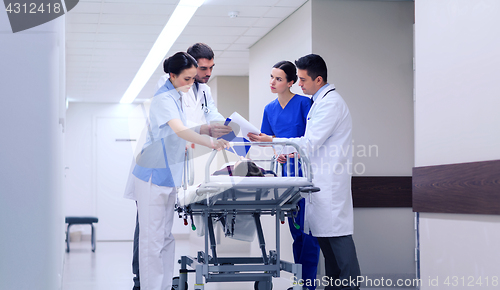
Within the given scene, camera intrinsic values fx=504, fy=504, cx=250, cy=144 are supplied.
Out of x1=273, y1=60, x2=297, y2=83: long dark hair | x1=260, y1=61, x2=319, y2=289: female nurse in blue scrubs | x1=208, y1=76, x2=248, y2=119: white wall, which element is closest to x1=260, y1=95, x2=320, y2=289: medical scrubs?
x1=260, y1=61, x2=319, y2=289: female nurse in blue scrubs

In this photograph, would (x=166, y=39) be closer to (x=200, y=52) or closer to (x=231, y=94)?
(x=231, y=94)

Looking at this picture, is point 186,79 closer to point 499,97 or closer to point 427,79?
point 427,79

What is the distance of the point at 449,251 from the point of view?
A: 247 centimetres

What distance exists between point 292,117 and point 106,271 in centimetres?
294

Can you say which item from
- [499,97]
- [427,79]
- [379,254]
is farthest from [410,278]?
[499,97]

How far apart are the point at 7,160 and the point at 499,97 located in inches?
75.4

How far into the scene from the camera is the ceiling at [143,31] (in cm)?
484

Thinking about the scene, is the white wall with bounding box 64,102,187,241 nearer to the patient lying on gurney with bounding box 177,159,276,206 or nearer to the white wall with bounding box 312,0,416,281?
the white wall with bounding box 312,0,416,281

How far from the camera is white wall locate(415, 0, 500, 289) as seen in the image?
7.18 feet

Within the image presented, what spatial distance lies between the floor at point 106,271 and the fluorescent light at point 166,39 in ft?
8.48

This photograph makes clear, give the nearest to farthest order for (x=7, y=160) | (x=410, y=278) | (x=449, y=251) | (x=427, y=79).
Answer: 1. (x=7, y=160)
2. (x=449, y=251)
3. (x=427, y=79)
4. (x=410, y=278)

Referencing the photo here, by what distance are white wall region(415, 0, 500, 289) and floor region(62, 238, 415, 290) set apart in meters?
1.79

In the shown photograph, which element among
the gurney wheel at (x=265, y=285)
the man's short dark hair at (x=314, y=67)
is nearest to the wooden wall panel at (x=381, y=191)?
the gurney wheel at (x=265, y=285)

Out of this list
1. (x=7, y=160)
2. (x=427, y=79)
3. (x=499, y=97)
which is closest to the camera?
(x=7, y=160)
